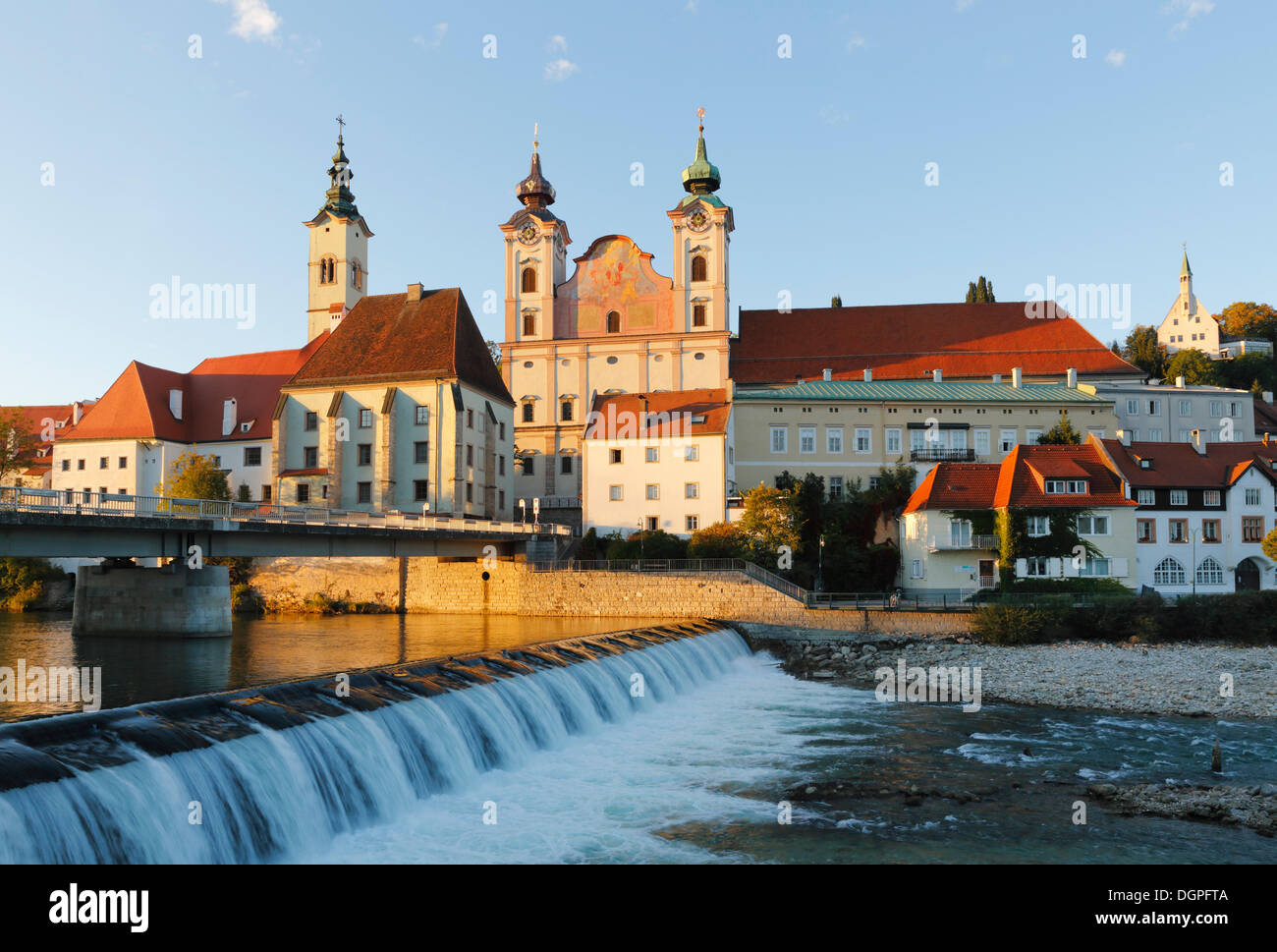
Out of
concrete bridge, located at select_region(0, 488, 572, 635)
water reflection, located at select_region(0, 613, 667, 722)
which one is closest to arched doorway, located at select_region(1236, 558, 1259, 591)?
water reflection, located at select_region(0, 613, 667, 722)

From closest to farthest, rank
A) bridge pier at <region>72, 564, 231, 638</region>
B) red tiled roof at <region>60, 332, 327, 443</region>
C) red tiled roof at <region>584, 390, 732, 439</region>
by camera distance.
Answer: bridge pier at <region>72, 564, 231, 638</region>
red tiled roof at <region>584, 390, 732, 439</region>
red tiled roof at <region>60, 332, 327, 443</region>

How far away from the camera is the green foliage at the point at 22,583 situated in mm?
54125

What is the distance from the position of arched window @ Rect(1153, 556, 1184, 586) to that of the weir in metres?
36.8

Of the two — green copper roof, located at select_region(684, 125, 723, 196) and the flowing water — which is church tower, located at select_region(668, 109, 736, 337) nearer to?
green copper roof, located at select_region(684, 125, 723, 196)

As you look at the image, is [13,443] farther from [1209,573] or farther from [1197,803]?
[1209,573]

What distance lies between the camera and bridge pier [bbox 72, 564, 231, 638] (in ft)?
111

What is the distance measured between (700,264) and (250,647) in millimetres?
51906

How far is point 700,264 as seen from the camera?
75.0 meters

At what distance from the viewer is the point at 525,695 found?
21266 mm

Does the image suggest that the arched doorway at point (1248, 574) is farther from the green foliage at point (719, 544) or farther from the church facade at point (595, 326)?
the church facade at point (595, 326)
